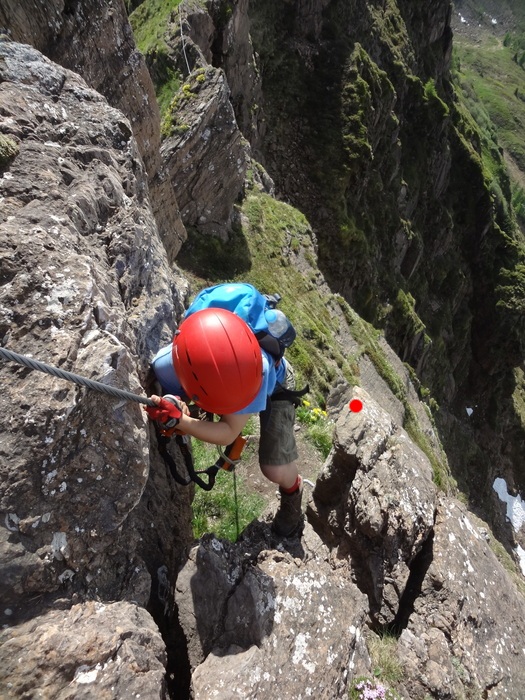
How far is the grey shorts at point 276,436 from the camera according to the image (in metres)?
6.89

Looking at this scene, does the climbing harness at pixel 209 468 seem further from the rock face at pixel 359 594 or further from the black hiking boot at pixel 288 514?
the black hiking boot at pixel 288 514

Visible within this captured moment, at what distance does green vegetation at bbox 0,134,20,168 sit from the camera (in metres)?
4.57

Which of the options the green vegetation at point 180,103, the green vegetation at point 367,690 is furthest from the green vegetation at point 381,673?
the green vegetation at point 180,103

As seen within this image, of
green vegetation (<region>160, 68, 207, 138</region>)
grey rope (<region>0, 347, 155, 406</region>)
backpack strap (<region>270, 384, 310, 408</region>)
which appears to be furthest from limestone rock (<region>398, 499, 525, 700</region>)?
green vegetation (<region>160, 68, 207, 138</region>)

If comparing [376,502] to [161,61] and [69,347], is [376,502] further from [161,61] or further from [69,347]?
[161,61]

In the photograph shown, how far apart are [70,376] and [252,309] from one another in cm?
244

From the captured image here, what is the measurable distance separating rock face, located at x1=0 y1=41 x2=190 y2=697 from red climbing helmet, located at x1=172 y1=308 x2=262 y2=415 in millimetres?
517

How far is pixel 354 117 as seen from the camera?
119 feet

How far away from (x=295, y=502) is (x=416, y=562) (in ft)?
6.12

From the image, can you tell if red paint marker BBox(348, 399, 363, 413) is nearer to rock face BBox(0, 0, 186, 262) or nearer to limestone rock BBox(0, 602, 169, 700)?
limestone rock BBox(0, 602, 169, 700)

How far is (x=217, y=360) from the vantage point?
4.50 m

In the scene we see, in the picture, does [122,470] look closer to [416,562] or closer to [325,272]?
[416,562]

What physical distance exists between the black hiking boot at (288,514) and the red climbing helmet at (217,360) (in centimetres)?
287

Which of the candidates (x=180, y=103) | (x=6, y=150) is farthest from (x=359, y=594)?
(x=180, y=103)
